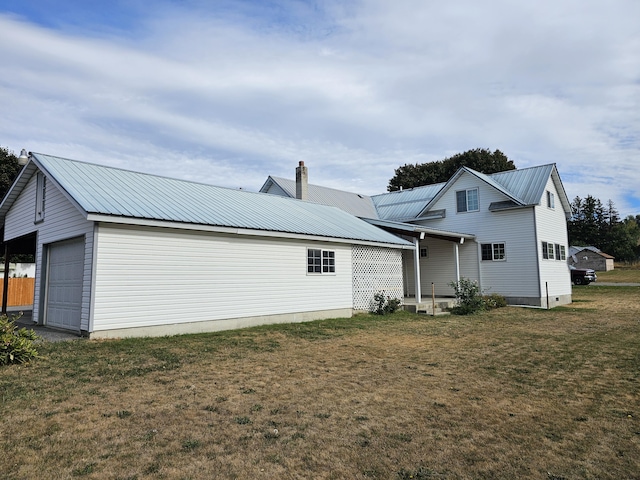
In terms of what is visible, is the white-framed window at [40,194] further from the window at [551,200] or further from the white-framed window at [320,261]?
the window at [551,200]

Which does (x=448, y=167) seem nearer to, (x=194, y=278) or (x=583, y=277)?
(x=583, y=277)

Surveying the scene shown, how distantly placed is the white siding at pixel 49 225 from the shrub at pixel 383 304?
414 inches

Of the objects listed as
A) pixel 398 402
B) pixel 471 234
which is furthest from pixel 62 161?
pixel 471 234

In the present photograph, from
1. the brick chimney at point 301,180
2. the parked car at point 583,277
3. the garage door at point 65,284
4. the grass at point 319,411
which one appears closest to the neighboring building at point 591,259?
the parked car at point 583,277

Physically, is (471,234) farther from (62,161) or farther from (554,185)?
(62,161)

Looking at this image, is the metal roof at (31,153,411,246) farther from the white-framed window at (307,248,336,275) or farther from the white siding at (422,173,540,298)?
the white siding at (422,173,540,298)

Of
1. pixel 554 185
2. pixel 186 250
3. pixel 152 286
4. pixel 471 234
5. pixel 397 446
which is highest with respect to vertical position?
pixel 554 185

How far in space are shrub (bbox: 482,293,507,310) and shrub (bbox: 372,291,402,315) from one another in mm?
4360

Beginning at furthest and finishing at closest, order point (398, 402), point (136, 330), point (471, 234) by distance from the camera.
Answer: point (471, 234), point (136, 330), point (398, 402)

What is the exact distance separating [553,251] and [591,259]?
1923 inches

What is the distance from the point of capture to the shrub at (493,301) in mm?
19419

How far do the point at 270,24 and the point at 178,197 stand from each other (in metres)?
5.75

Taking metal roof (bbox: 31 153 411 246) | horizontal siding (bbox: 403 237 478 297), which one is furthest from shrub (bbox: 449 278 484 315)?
horizontal siding (bbox: 403 237 478 297)

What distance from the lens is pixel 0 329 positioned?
25.4ft
